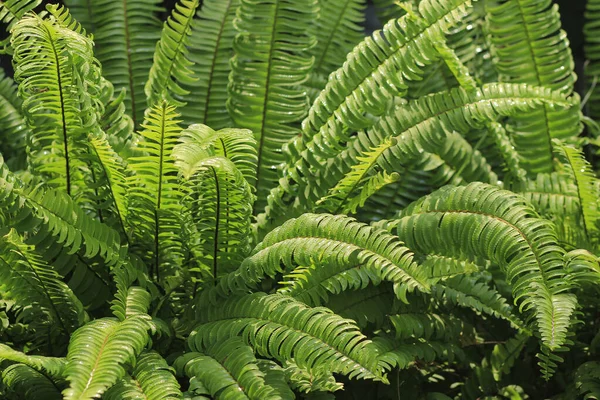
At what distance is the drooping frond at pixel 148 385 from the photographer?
1.68 metres

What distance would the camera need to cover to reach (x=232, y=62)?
256 cm

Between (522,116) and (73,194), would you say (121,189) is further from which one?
(522,116)

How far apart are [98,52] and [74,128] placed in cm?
86

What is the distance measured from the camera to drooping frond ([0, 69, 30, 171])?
277 cm

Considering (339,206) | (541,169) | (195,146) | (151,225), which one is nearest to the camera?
(195,146)

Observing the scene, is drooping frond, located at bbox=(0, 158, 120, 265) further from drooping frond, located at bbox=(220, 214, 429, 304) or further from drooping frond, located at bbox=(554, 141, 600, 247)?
drooping frond, located at bbox=(554, 141, 600, 247)

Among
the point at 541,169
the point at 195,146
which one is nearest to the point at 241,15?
the point at 195,146

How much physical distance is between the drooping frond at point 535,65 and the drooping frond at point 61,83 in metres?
1.54

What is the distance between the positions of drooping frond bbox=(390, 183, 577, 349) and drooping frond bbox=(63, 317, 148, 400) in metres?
0.81

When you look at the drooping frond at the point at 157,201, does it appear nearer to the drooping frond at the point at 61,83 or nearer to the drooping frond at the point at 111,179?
the drooping frond at the point at 111,179

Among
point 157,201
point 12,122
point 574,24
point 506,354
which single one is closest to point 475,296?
point 506,354

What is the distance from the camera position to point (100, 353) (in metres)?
1.63

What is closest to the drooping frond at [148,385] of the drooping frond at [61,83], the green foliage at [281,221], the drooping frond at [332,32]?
the green foliage at [281,221]

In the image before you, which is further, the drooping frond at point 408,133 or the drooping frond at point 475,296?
the drooping frond at point 408,133
